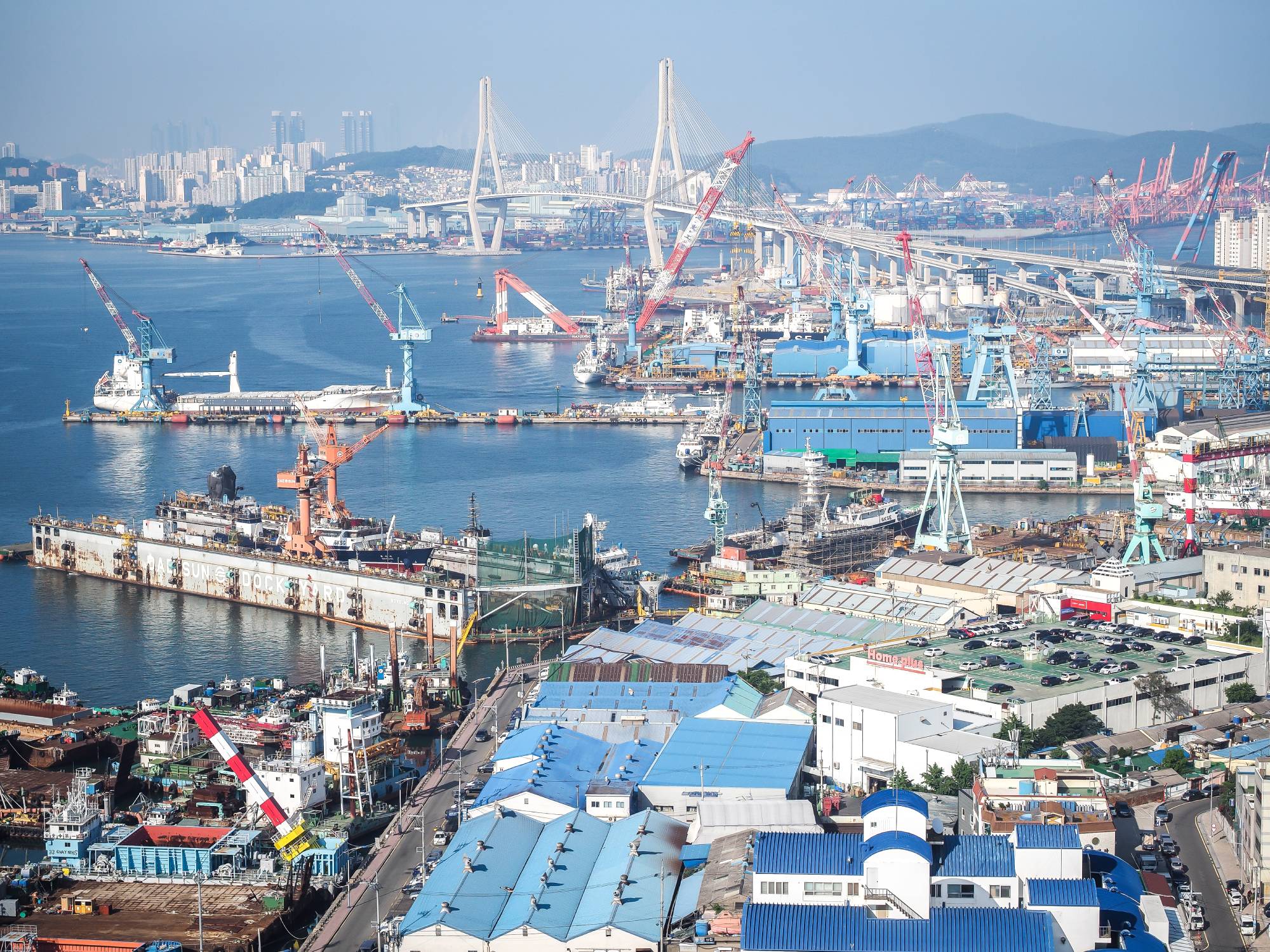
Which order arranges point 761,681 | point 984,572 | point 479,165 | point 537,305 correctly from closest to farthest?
point 761,681
point 984,572
point 537,305
point 479,165

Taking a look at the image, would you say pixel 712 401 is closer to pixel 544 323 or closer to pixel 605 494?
pixel 605 494

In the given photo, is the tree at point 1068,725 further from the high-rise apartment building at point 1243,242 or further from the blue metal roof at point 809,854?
the high-rise apartment building at point 1243,242

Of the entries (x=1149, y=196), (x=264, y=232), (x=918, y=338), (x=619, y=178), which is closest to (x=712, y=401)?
(x=918, y=338)

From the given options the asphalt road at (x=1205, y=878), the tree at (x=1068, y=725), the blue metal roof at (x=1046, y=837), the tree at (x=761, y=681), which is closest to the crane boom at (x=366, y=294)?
the tree at (x=761, y=681)

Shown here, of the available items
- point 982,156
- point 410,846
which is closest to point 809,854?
point 410,846

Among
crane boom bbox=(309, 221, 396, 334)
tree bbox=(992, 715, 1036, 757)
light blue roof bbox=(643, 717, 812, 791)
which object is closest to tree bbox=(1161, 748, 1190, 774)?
tree bbox=(992, 715, 1036, 757)

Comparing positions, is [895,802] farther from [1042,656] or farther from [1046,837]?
[1042,656]
